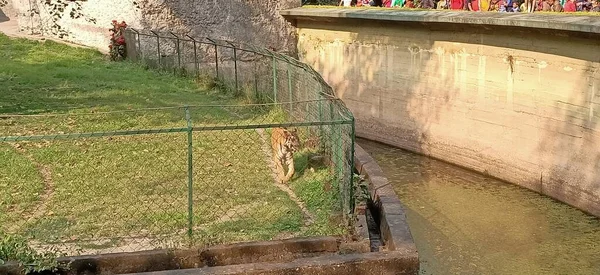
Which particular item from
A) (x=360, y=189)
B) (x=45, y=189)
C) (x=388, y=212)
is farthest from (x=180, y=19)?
(x=388, y=212)

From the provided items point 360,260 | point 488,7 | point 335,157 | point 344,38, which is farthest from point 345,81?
point 360,260

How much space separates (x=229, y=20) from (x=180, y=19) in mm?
1547

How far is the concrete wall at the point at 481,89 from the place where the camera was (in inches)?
510

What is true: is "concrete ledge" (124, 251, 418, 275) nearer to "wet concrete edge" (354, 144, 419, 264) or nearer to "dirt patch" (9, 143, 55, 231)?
"wet concrete edge" (354, 144, 419, 264)

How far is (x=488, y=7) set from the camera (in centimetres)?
1647

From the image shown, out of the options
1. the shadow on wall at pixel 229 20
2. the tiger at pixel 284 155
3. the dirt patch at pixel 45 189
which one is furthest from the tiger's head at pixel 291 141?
the shadow on wall at pixel 229 20

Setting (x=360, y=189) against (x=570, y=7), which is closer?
(x=360, y=189)

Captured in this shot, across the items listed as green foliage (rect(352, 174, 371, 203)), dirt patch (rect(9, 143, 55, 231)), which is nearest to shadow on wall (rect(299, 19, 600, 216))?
green foliage (rect(352, 174, 371, 203))

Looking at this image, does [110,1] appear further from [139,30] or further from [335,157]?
[335,157]

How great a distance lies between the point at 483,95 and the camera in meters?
15.5

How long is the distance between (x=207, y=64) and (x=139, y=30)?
231cm

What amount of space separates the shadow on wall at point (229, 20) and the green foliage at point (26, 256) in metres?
14.7

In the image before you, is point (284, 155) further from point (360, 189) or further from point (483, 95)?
point (483, 95)

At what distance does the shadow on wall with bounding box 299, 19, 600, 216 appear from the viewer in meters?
13.0
